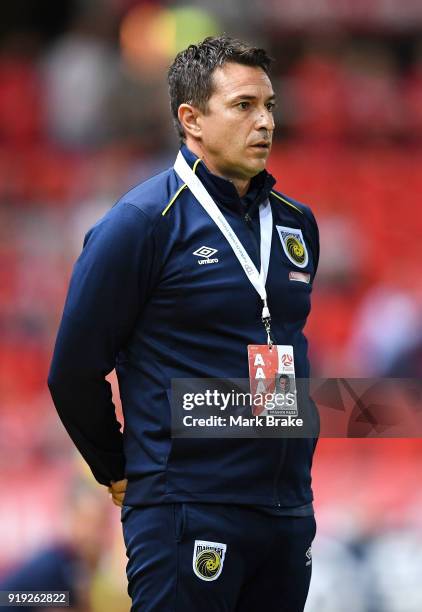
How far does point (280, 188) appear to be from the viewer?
9.01 metres

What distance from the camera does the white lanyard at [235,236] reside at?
307 centimetres

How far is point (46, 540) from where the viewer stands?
4902 millimetres

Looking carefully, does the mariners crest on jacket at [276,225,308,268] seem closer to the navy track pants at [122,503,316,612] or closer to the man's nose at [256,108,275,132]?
the man's nose at [256,108,275,132]

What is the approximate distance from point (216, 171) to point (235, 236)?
21 cm

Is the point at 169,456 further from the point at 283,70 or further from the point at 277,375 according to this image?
the point at 283,70

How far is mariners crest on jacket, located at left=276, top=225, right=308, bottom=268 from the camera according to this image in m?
3.26

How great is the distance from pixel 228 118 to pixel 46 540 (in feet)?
7.67

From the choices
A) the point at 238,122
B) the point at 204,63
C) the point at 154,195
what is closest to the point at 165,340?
the point at 154,195

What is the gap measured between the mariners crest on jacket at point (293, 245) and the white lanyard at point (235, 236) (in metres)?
0.05

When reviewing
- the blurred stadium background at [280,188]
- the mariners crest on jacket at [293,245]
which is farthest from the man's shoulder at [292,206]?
the blurred stadium background at [280,188]

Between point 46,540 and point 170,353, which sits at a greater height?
point 170,353

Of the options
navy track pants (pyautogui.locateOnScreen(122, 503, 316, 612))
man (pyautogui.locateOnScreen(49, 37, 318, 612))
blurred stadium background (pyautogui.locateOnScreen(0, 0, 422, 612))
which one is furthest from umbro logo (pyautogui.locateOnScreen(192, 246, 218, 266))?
blurred stadium background (pyautogui.locateOnScreen(0, 0, 422, 612))

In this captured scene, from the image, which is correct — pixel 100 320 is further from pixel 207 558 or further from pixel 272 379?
pixel 207 558

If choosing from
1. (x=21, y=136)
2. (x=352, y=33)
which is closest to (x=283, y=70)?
(x=352, y=33)
